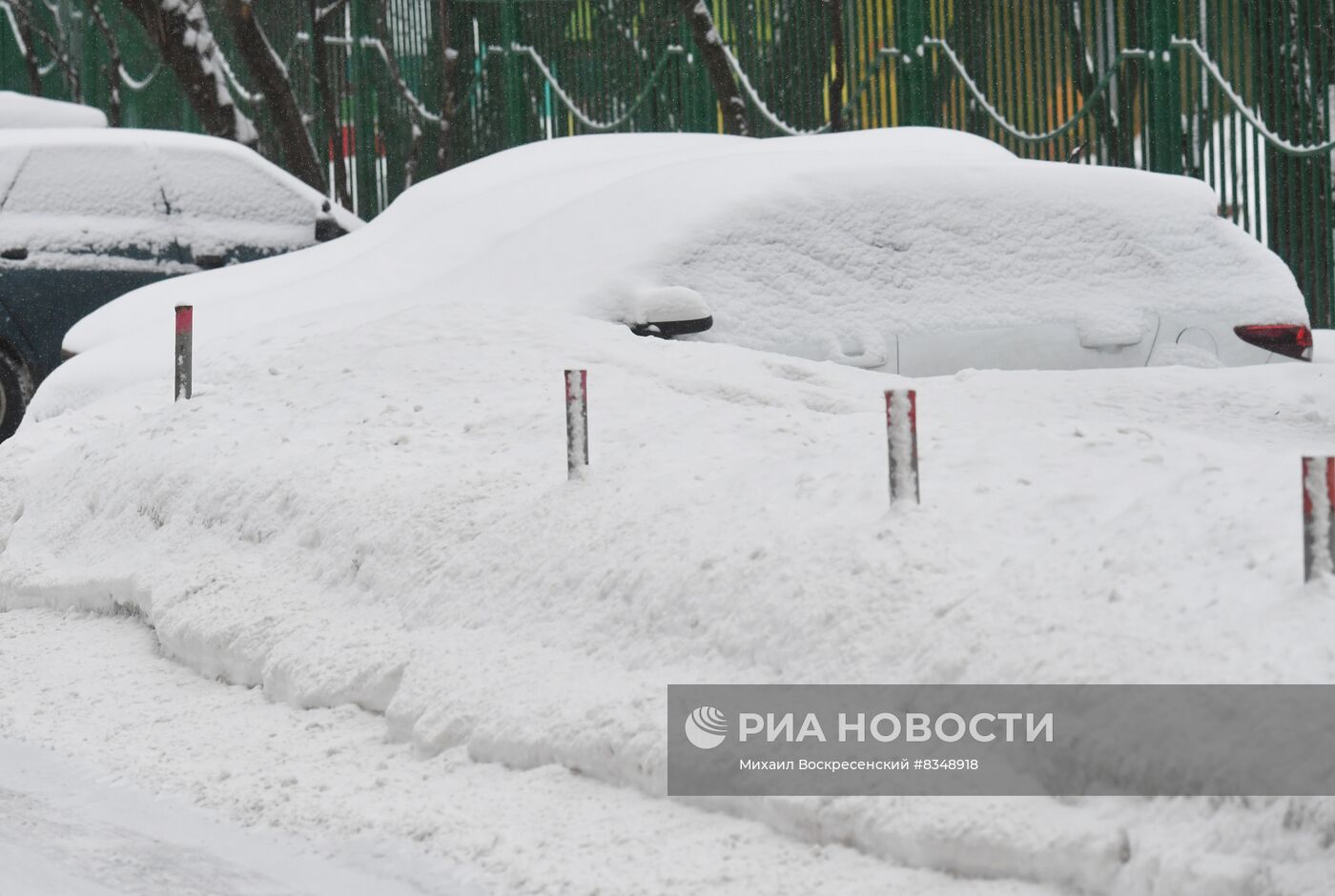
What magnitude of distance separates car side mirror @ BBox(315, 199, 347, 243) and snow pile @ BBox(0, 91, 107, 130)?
3.35 meters

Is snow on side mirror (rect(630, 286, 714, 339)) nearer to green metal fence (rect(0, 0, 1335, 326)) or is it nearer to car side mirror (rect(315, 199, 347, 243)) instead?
car side mirror (rect(315, 199, 347, 243))

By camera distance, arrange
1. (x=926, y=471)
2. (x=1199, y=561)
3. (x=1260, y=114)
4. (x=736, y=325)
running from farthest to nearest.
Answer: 1. (x=1260, y=114)
2. (x=736, y=325)
3. (x=926, y=471)
4. (x=1199, y=561)

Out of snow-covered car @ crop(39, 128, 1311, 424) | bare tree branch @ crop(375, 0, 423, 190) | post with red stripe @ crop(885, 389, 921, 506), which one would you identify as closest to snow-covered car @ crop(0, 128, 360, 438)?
snow-covered car @ crop(39, 128, 1311, 424)

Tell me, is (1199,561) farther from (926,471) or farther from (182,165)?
(182,165)

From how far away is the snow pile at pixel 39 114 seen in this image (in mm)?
13453

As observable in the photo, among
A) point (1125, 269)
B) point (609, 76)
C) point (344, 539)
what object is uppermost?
point (609, 76)

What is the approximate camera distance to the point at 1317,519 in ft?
11.9

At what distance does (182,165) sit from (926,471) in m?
6.85

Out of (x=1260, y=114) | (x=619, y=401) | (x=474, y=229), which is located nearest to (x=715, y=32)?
(x=1260, y=114)

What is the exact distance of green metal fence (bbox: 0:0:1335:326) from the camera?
11.7 m

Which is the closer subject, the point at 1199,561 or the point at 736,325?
the point at 1199,561

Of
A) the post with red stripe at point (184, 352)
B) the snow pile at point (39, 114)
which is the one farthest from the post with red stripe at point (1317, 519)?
the snow pile at point (39, 114)

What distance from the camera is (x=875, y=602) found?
4.13 metres

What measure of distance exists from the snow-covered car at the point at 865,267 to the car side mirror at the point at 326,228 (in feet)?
8.16
